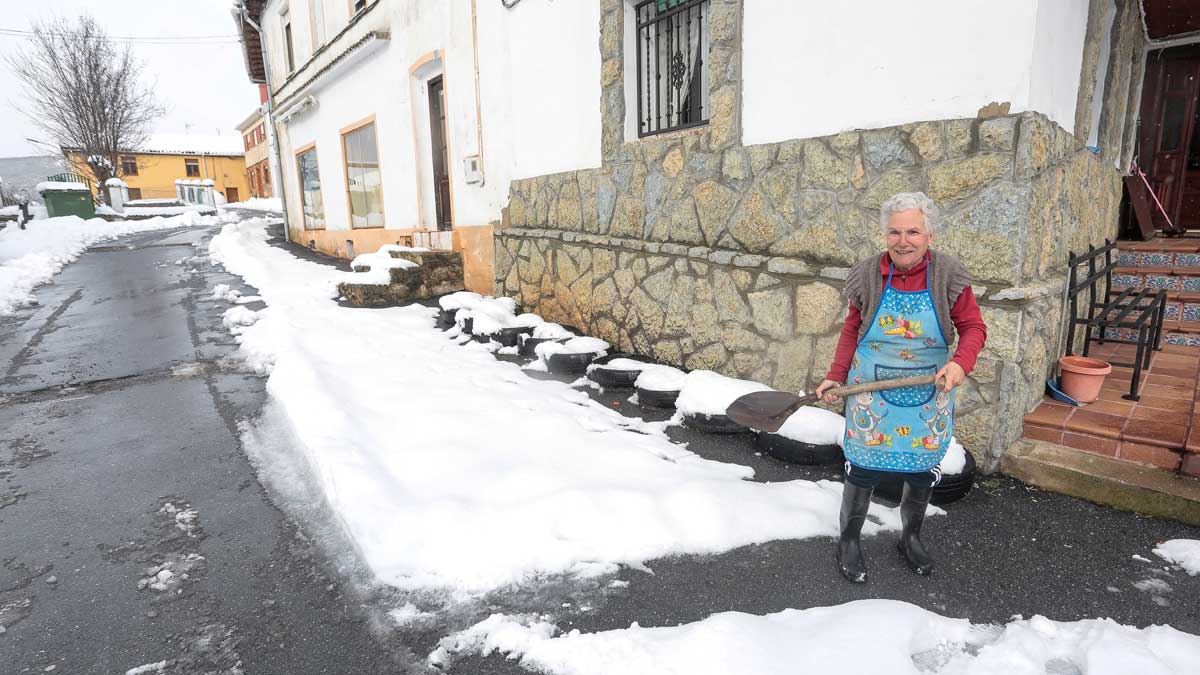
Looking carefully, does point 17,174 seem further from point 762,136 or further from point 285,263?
point 762,136

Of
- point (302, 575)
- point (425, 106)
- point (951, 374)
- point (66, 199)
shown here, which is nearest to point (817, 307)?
point (951, 374)

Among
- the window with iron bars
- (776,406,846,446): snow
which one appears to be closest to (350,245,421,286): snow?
the window with iron bars

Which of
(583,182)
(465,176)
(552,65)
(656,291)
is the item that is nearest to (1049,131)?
(656,291)

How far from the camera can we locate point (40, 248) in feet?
49.0

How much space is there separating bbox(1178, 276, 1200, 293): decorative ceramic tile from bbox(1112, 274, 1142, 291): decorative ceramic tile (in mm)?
240

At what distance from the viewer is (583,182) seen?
6039mm

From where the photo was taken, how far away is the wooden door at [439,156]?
9.59m

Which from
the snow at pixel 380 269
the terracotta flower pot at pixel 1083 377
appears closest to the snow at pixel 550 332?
the snow at pixel 380 269

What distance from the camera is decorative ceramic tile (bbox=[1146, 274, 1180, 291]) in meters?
4.98

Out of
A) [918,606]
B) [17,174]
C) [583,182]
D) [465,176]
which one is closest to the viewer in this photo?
[918,606]

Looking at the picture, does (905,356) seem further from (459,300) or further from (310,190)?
(310,190)

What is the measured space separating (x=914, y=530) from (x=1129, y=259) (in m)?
4.56

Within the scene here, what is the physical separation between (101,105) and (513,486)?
126 feet

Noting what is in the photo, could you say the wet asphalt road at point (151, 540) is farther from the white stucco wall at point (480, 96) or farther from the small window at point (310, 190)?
the small window at point (310, 190)
